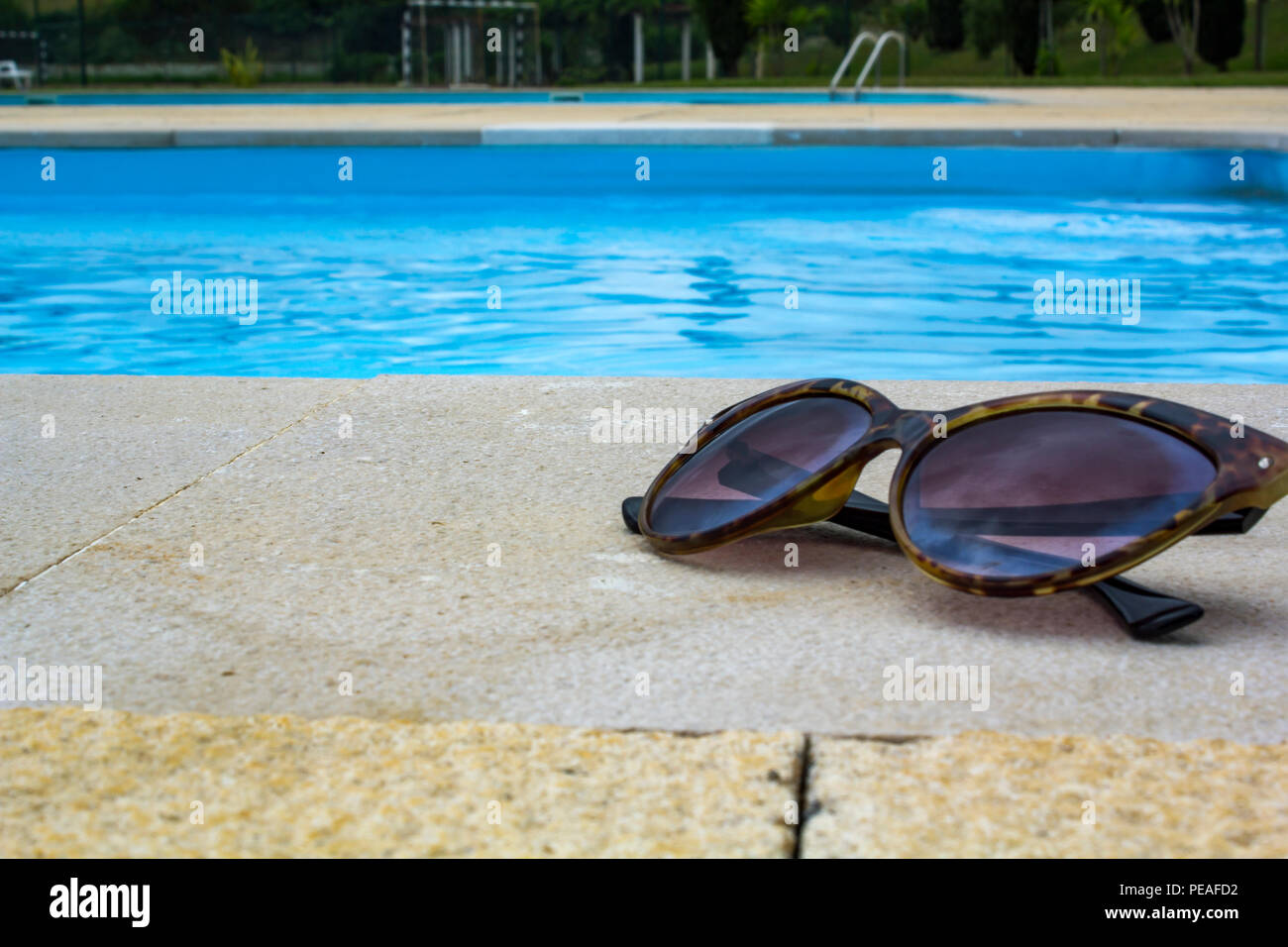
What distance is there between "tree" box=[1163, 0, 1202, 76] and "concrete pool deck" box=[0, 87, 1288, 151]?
20.8 meters

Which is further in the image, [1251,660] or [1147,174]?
[1147,174]

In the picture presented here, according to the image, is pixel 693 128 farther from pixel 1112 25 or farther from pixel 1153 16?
pixel 1153 16

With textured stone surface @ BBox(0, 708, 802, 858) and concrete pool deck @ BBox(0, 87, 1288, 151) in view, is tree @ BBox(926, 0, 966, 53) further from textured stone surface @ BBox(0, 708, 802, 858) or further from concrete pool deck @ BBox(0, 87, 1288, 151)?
textured stone surface @ BBox(0, 708, 802, 858)

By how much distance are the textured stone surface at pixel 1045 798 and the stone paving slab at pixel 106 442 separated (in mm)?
958

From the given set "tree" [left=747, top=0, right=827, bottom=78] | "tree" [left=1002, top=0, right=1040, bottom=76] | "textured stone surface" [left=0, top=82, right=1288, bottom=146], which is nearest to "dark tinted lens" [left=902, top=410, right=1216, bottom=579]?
"textured stone surface" [left=0, top=82, right=1288, bottom=146]

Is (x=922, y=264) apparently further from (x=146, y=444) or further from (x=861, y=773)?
(x=861, y=773)

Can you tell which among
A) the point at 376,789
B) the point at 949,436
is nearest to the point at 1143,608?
the point at 949,436

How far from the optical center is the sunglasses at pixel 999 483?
1.15 meters

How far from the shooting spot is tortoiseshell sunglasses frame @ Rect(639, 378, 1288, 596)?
3.66ft

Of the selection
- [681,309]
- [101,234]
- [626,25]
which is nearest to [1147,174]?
[681,309]

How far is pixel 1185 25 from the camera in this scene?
29.9m

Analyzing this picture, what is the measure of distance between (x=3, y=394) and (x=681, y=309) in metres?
2.85

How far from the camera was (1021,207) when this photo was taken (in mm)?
6719

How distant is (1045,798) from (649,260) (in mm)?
5093
